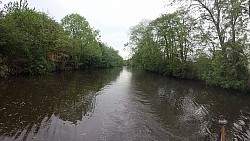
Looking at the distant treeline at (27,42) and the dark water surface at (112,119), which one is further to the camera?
the distant treeline at (27,42)

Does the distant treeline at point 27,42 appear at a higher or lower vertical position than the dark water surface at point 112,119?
higher

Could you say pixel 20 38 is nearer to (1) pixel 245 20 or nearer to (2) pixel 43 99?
(2) pixel 43 99

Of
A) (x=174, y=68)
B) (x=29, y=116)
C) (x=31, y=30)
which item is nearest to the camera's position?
(x=29, y=116)

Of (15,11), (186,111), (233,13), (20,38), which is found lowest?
(186,111)

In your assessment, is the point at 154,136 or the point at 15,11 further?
the point at 15,11

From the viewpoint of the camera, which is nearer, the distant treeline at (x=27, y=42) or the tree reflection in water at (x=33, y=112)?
the tree reflection in water at (x=33, y=112)

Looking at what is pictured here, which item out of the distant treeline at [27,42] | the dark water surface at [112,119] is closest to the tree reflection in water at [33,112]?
the dark water surface at [112,119]

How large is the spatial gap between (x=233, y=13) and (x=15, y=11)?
2954 centimetres

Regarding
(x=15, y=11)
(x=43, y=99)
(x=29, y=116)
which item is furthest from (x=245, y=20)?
(x=15, y=11)

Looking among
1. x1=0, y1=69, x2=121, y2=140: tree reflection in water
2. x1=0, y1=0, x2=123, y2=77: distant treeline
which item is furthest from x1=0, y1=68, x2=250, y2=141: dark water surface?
x1=0, y1=0, x2=123, y2=77: distant treeline

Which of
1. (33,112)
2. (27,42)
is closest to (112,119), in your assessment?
(33,112)

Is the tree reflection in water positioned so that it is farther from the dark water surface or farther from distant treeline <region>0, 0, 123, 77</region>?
distant treeline <region>0, 0, 123, 77</region>

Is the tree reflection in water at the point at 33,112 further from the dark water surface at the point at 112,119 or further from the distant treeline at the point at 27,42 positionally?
the distant treeline at the point at 27,42

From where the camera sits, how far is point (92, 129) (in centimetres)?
1012
